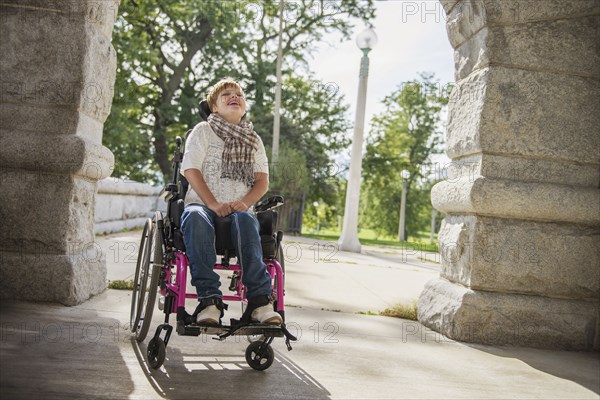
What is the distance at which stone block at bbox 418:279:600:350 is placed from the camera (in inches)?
144

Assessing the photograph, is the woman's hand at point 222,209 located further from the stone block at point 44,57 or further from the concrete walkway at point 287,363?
the stone block at point 44,57

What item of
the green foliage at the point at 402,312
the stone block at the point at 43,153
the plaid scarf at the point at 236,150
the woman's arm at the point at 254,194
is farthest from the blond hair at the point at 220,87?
the green foliage at the point at 402,312

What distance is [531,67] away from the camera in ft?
12.4

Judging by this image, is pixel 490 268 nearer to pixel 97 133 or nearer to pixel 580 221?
pixel 580 221

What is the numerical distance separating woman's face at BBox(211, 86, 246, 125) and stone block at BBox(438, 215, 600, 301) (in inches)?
66.6

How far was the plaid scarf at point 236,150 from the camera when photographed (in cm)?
304

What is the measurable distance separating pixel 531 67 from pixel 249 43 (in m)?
16.9

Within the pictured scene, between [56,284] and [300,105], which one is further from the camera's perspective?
[300,105]

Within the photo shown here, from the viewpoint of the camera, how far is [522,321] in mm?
3682

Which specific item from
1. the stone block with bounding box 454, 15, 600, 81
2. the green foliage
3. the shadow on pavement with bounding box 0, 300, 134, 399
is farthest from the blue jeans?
the stone block with bounding box 454, 15, 600, 81

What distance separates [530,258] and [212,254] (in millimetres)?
2201

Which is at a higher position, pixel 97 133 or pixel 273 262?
pixel 97 133

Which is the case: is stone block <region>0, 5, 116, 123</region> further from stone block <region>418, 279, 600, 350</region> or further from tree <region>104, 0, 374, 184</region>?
tree <region>104, 0, 374, 184</region>

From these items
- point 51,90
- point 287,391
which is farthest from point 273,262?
point 51,90
